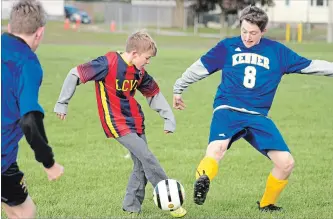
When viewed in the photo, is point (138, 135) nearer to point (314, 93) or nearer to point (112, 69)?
point (112, 69)

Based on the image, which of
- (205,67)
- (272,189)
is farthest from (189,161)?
(205,67)

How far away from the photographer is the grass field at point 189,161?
761 centimetres

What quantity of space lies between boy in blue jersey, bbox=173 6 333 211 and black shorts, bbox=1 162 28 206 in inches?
86.6

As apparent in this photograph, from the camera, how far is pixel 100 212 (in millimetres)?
7270

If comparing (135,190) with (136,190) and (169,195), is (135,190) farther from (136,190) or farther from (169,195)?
(169,195)

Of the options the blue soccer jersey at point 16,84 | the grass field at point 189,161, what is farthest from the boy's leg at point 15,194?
the grass field at point 189,161

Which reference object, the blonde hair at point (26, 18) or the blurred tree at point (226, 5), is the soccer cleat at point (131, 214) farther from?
the blurred tree at point (226, 5)

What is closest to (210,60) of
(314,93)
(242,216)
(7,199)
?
(242,216)

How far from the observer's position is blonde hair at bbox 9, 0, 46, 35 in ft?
15.9

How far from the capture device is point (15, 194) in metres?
5.18

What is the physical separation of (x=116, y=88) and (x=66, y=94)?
0.48 m

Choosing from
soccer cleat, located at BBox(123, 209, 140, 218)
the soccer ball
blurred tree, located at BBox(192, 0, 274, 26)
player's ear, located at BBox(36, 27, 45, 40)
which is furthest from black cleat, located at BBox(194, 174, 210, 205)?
blurred tree, located at BBox(192, 0, 274, 26)

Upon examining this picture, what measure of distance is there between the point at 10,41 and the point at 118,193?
12.0ft

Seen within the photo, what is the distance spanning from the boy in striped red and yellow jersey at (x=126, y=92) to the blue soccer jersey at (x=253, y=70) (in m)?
0.70
